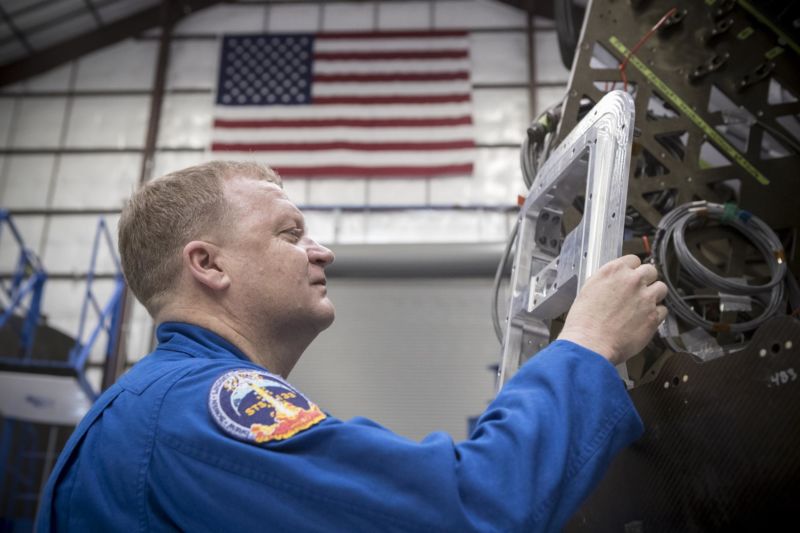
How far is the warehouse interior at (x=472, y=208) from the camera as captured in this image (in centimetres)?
145

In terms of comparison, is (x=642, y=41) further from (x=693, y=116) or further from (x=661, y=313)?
(x=661, y=313)

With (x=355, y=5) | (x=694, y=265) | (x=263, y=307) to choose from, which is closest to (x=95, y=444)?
(x=263, y=307)

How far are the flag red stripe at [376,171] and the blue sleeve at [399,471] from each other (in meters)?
9.26

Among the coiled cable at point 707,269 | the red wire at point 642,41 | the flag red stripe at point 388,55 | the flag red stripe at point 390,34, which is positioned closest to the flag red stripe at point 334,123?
the flag red stripe at point 388,55

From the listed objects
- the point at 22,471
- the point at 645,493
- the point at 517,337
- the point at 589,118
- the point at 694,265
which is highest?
the point at 589,118

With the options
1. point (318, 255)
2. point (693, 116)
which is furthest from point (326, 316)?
point (693, 116)

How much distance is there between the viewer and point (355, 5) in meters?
11.6

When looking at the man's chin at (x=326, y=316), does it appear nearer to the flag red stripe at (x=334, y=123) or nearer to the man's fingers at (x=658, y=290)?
the man's fingers at (x=658, y=290)

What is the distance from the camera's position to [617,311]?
1.26 m

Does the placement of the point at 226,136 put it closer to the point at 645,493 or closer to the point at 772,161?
the point at 772,161

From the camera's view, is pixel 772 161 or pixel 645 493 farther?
pixel 772 161

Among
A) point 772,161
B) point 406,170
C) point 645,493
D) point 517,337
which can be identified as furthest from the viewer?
point 406,170

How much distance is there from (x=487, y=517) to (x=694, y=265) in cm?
129

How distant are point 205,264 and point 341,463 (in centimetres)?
65
